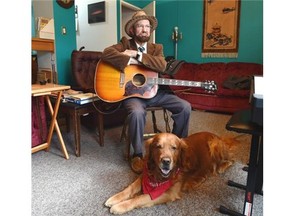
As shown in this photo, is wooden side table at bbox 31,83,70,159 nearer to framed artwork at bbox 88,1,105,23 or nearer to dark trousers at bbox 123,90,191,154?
dark trousers at bbox 123,90,191,154

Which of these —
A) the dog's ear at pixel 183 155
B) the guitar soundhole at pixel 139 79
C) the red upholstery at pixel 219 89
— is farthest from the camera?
the red upholstery at pixel 219 89

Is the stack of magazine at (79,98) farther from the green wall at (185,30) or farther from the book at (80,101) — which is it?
the green wall at (185,30)

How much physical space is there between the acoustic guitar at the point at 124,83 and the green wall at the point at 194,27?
2654mm

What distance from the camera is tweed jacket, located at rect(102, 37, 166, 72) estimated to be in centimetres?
181

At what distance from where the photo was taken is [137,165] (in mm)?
1705

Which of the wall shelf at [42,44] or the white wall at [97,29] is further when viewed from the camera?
the white wall at [97,29]

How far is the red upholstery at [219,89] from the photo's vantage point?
3.37 m

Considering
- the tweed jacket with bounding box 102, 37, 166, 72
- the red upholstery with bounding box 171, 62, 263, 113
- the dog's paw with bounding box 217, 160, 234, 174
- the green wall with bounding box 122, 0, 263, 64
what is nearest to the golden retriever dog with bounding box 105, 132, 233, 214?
the dog's paw with bounding box 217, 160, 234, 174

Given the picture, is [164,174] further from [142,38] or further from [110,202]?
[142,38]

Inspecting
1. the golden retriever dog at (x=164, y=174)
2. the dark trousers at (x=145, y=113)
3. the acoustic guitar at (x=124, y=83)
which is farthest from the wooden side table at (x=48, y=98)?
the golden retriever dog at (x=164, y=174)

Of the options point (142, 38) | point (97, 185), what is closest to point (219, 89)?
point (142, 38)

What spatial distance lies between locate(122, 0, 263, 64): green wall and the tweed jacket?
249 centimetres

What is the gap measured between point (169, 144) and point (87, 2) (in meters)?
3.58
